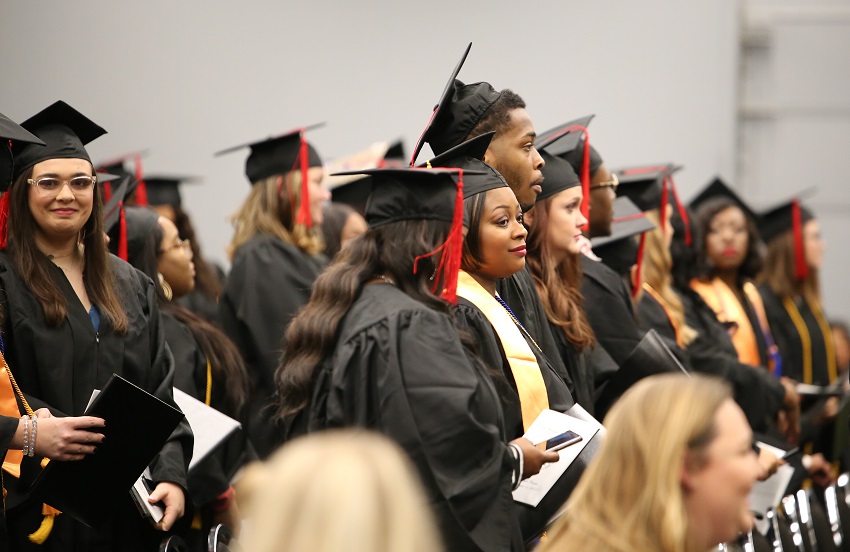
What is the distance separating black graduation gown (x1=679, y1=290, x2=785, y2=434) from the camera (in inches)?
246

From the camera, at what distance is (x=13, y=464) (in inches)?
146

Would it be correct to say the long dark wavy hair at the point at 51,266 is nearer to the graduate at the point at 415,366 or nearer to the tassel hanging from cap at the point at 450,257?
the graduate at the point at 415,366

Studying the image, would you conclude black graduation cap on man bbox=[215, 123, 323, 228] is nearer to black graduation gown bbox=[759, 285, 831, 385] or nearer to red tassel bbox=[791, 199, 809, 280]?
black graduation gown bbox=[759, 285, 831, 385]

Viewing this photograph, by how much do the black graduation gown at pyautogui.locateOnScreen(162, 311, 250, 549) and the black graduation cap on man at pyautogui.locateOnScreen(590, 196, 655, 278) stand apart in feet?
5.68

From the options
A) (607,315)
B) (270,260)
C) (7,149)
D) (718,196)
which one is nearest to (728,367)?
(607,315)

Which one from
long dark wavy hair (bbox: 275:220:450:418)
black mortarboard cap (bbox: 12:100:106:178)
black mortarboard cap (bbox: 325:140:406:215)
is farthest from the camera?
black mortarboard cap (bbox: 325:140:406:215)

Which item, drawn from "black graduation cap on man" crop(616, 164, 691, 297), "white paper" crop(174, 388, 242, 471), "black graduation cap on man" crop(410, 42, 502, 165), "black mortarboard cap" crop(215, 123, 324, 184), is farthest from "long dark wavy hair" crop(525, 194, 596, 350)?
"black mortarboard cap" crop(215, 123, 324, 184)

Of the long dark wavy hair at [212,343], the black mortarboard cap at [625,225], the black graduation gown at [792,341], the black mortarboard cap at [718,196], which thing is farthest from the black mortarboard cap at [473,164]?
the black graduation gown at [792,341]

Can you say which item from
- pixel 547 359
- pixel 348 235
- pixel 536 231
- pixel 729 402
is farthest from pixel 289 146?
pixel 729 402

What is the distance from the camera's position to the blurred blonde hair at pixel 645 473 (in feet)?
7.69

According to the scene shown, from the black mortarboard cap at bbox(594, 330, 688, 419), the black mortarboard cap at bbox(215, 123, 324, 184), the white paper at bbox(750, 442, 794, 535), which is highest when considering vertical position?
the black mortarboard cap at bbox(215, 123, 324, 184)

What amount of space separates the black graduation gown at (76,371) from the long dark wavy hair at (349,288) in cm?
58

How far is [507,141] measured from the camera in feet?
14.4

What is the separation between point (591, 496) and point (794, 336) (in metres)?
5.71
